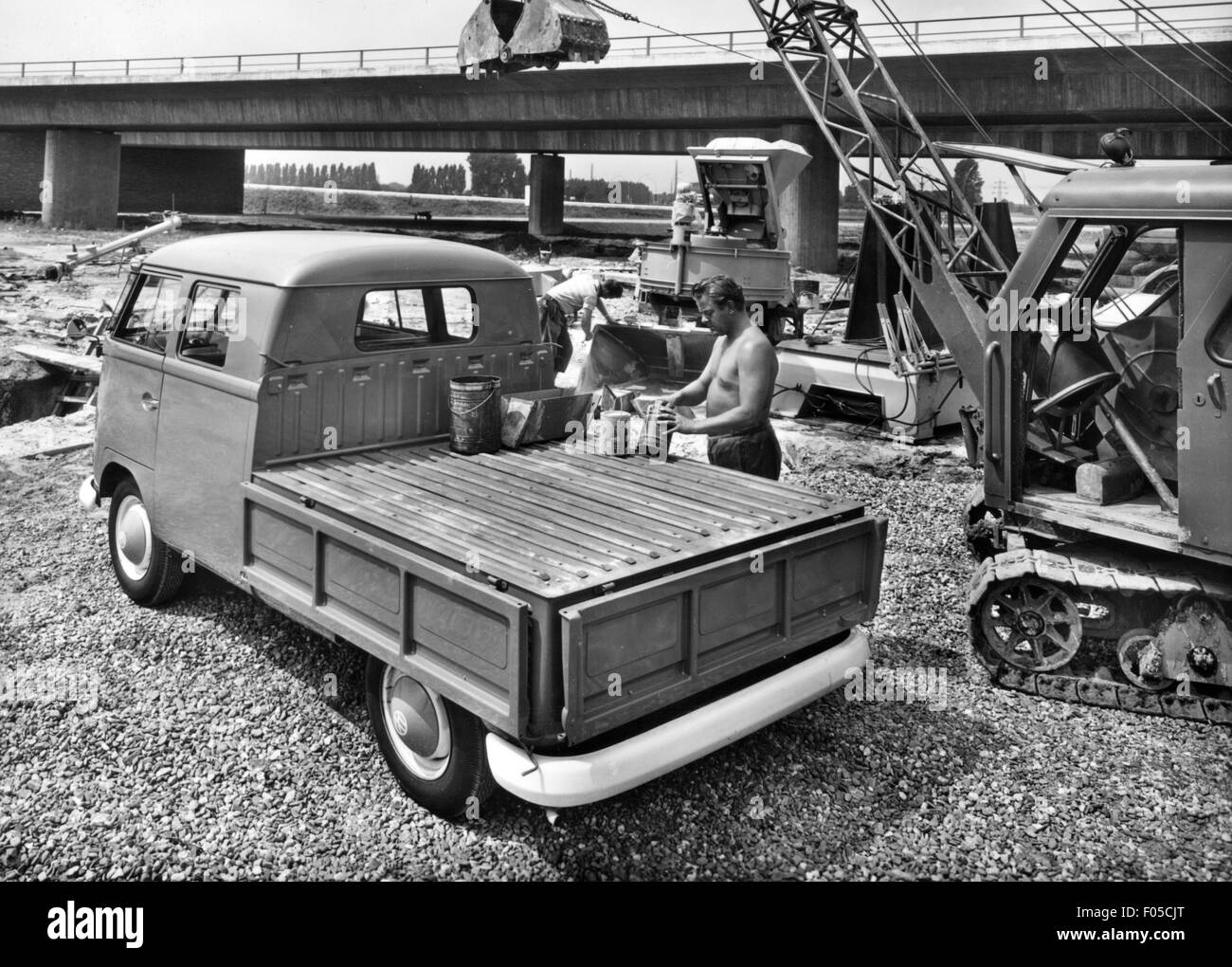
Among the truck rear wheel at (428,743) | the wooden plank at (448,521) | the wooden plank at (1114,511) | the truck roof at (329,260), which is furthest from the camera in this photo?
the wooden plank at (1114,511)

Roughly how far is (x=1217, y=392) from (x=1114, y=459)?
112cm

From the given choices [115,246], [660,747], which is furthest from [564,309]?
[660,747]

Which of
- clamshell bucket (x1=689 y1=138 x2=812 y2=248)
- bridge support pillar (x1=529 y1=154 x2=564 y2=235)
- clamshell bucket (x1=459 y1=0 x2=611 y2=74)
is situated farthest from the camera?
bridge support pillar (x1=529 y1=154 x2=564 y2=235)

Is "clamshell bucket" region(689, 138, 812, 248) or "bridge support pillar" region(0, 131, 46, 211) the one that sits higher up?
"bridge support pillar" region(0, 131, 46, 211)

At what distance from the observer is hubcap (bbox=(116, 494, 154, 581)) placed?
22.7ft

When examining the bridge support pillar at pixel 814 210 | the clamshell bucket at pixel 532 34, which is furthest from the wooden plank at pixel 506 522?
the bridge support pillar at pixel 814 210

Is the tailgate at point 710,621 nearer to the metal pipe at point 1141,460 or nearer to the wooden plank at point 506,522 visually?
the wooden plank at point 506,522

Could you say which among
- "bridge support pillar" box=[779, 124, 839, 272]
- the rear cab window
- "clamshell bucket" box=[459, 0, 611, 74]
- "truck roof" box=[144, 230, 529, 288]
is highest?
"bridge support pillar" box=[779, 124, 839, 272]

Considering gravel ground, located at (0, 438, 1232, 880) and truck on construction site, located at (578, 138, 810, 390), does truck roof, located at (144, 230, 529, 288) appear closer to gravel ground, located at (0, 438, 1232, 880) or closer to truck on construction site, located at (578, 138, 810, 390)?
gravel ground, located at (0, 438, 1232, 880)

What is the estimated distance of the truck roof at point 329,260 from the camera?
588 centimetres

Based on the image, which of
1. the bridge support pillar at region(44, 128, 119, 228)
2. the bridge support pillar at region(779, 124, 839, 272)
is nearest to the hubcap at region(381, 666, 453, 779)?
the bridge support pillar at region(779, 124, 839, 272)

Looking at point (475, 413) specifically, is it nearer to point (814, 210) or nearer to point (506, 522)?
point (506, 522)

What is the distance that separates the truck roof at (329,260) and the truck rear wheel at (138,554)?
1.50 metres

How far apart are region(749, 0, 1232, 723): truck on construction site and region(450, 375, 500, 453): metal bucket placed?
114 inches
